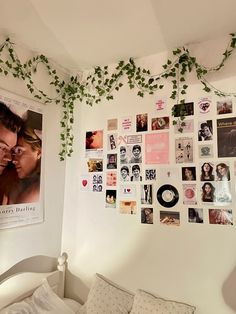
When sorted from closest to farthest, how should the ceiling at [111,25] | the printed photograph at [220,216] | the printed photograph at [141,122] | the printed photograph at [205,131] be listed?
1. the ceiling at [111,25]
2. the printed photograph at [220,216]
3. the printed photograph at [205,131]
4. the printed photograph at [141,122]

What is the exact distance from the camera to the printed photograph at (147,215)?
1948mm

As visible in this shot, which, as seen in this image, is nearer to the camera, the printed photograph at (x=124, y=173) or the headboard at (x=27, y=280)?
the headboard at (x=27, y=280)

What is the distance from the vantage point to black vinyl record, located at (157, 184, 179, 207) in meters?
1.88

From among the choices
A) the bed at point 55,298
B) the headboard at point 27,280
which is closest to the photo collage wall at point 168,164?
the bed at point 55,298

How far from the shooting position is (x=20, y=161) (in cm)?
195

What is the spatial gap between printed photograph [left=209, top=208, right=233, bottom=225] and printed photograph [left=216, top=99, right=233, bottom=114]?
25.6 inches

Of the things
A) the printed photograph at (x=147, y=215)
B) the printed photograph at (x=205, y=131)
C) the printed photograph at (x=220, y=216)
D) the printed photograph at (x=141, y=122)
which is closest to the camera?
the printed photograph at (x=220, y=216)

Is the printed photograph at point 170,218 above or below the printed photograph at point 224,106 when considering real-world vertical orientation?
below

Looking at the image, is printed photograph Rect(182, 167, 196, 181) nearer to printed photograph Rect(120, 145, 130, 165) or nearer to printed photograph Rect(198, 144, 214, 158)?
printed photograph Rect(198, 144, 214, 158)

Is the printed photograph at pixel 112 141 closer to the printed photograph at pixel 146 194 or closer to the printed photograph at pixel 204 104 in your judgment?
the printed photograph at pixel 146 194

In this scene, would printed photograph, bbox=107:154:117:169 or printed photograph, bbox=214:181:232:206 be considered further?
printed photograph, bbox=107:154:117:169

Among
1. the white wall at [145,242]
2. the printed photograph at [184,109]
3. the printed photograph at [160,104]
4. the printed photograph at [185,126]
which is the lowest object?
the white wall at [145,242]

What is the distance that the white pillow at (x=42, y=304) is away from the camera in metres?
1.70

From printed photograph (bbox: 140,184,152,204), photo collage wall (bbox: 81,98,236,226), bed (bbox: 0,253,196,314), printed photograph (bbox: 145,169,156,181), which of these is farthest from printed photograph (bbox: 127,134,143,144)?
bed (bbox: 0,253,196,314)
